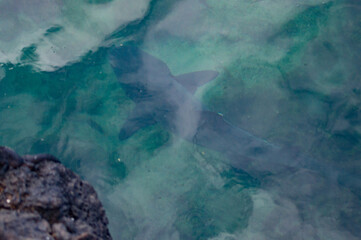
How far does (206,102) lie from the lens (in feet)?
21.4

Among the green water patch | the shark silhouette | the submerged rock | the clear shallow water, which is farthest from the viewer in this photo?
the shark silhouette

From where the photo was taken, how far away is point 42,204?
1971mm

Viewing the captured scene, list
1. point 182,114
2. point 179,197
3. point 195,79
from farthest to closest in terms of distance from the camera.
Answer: point 195,79 → point 182,114 → point 179,197

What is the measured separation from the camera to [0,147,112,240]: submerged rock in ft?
6.06

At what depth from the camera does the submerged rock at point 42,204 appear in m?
1.85

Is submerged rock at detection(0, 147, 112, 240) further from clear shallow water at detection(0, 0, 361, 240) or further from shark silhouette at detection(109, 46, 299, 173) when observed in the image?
shark silhouette at detection(109, 46, 299, 173)

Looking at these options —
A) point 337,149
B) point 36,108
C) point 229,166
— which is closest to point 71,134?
point 36,108

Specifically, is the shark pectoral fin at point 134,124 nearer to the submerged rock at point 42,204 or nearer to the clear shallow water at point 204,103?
the clear shallow water at point 204,103

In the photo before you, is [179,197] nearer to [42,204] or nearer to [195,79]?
[195,79]

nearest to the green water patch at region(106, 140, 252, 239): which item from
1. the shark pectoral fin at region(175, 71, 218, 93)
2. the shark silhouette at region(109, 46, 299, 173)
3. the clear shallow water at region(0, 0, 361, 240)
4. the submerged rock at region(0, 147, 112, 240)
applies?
the clear shallow water at region(0, 0, 361, 240)

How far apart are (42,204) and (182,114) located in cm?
460

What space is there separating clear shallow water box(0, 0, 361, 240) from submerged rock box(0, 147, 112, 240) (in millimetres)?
3219

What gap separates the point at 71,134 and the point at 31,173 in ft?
12.6

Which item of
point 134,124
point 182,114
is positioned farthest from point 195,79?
point 134,124
